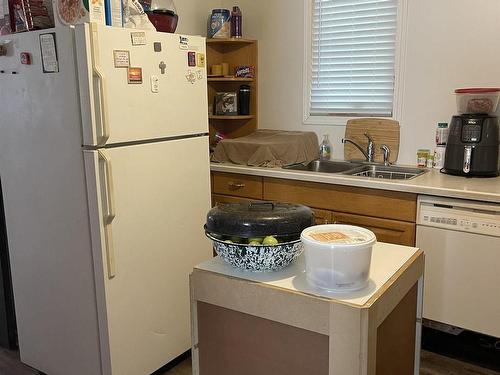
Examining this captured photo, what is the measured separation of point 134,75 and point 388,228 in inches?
56.7

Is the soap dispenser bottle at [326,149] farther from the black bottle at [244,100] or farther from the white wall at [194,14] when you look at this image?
the white wall at [194,14]

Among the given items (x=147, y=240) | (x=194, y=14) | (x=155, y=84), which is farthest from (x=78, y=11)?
(x=194, y=14)

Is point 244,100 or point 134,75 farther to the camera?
point 244,100

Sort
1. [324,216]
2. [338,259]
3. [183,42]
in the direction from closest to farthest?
[338,259], [183,42], [324,216]

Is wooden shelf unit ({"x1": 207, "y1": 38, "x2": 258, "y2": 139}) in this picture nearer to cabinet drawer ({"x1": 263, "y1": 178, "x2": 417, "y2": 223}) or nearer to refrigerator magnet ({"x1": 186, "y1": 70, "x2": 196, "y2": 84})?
cabinet drawer ({"x1": 263, "y1": 178, "x2": 417, "y2": 223})

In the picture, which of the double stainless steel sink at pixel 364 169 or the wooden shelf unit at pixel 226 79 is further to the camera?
the wooden shelf unit at pixel 226 79

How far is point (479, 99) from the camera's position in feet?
8.16

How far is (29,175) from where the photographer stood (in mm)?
2176

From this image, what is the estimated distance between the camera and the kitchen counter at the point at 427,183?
216cm

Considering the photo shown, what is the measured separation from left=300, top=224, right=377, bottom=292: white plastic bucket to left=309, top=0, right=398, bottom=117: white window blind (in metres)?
1.98

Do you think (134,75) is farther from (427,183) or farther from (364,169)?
(364,169)

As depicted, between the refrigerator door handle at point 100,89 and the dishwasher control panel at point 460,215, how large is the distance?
1.49 m

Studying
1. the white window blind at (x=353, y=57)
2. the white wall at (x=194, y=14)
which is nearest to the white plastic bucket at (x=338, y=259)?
the white window blind at (x=353, y=57)

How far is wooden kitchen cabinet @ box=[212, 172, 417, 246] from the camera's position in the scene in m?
2.38
